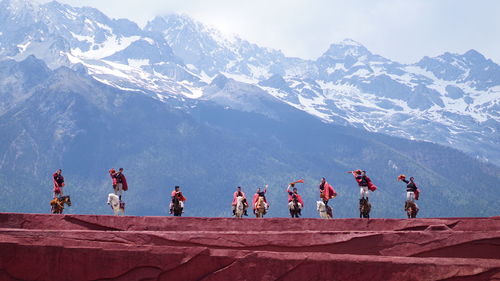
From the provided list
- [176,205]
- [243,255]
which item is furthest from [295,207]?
[243,255]

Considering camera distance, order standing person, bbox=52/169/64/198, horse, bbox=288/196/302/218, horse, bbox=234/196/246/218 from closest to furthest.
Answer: standing person, bbox=52/169/64/198, horse, bbox=288/196/302/218, horse, bbox=234/196/246/218

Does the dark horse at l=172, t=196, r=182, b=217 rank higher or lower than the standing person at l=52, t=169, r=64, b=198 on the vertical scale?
lower

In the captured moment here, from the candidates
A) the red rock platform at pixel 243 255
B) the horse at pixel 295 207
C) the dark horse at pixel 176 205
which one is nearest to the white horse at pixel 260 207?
the horse at pixel 295 207

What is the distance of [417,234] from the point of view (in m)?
14.9

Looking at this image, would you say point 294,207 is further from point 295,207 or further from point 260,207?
point 260,207

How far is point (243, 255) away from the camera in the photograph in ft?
42.9

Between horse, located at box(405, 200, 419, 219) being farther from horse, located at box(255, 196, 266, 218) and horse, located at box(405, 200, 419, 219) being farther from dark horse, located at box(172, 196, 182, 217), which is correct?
dark horse, located at box(172, 196, 182, 217)

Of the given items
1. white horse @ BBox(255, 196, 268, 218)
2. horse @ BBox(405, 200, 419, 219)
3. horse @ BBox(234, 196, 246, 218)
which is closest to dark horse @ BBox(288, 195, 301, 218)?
white horse @ BBox(255, 196, 268, 218)

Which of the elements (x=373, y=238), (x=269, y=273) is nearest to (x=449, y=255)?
(x=373, y=238)

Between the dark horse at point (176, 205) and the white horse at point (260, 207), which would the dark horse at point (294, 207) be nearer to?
the white horse at point (260, 207)

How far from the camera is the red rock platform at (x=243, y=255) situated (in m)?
12.8

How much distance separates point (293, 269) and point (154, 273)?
2.68m

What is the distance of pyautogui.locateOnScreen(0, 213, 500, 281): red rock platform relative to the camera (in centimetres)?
1278

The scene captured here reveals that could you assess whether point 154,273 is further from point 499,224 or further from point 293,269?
point 499,224
